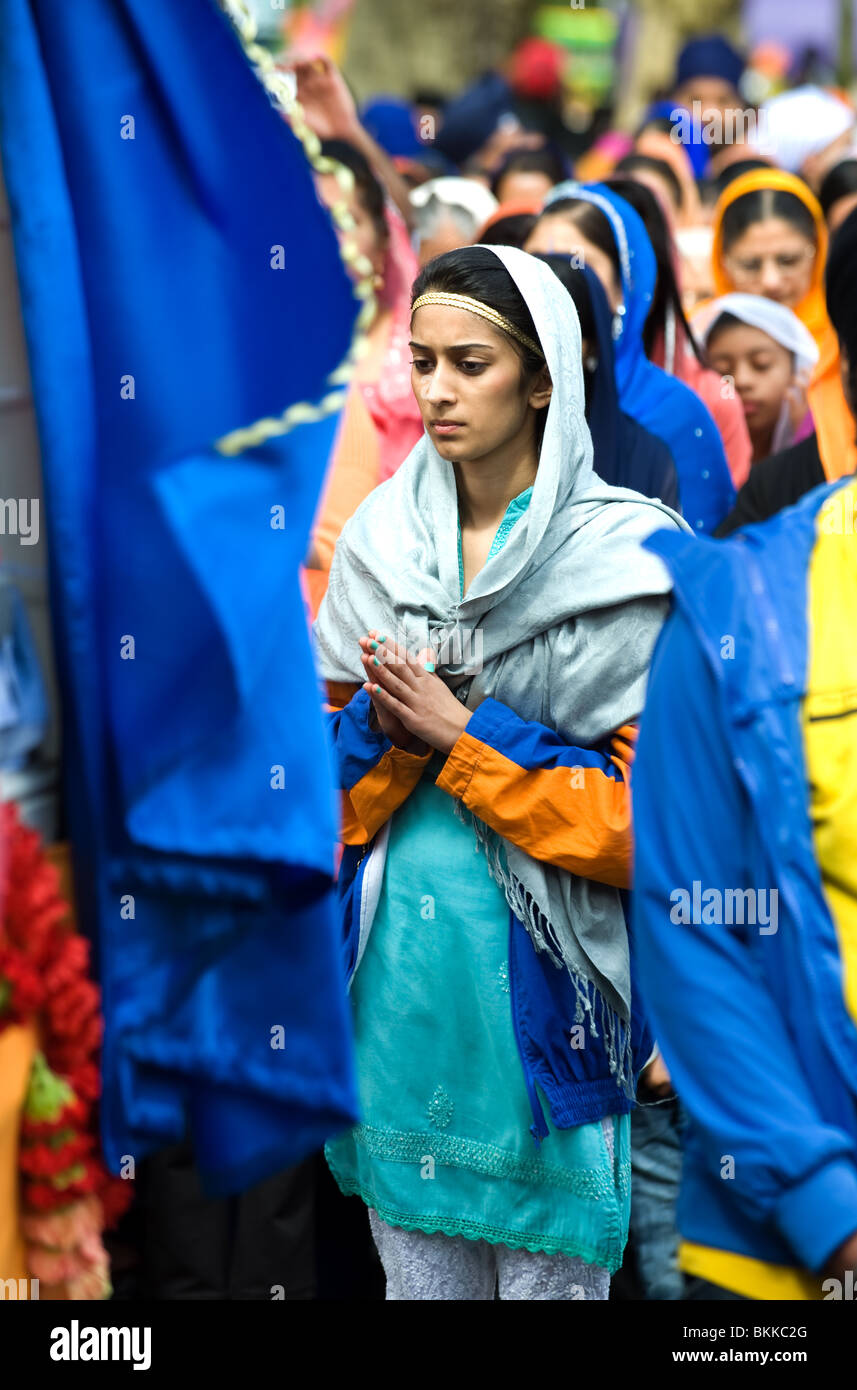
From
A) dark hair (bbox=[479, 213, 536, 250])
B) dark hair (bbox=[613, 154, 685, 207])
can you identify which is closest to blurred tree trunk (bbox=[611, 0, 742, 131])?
dark hair (bbox=[613, 154, 685, 207])

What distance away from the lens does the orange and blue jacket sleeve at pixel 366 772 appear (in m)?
2.37

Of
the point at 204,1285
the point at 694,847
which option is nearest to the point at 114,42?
the point at 694,847

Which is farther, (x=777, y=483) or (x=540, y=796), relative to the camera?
(x=777, y=483)

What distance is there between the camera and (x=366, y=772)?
2414 millimetres

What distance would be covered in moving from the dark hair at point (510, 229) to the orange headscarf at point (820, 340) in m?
0.76

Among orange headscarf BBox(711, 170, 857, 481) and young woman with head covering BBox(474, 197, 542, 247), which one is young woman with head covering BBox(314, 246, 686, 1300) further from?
young woman with head covering BBox(474, 197, 542, 247)

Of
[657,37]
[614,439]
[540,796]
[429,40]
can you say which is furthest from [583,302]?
[429,40]

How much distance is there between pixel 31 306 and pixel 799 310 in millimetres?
3948

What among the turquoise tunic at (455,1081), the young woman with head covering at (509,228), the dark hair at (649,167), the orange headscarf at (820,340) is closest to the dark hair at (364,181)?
the young woman with head covering at (509,228)

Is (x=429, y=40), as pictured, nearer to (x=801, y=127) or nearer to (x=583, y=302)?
(x=801, y=127)

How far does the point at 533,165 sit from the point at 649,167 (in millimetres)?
542

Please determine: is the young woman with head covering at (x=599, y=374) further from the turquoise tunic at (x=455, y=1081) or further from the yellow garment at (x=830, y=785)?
the yellow garment at (x=830, y=785)

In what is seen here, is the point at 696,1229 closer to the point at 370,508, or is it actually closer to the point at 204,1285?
the point at 370,508
